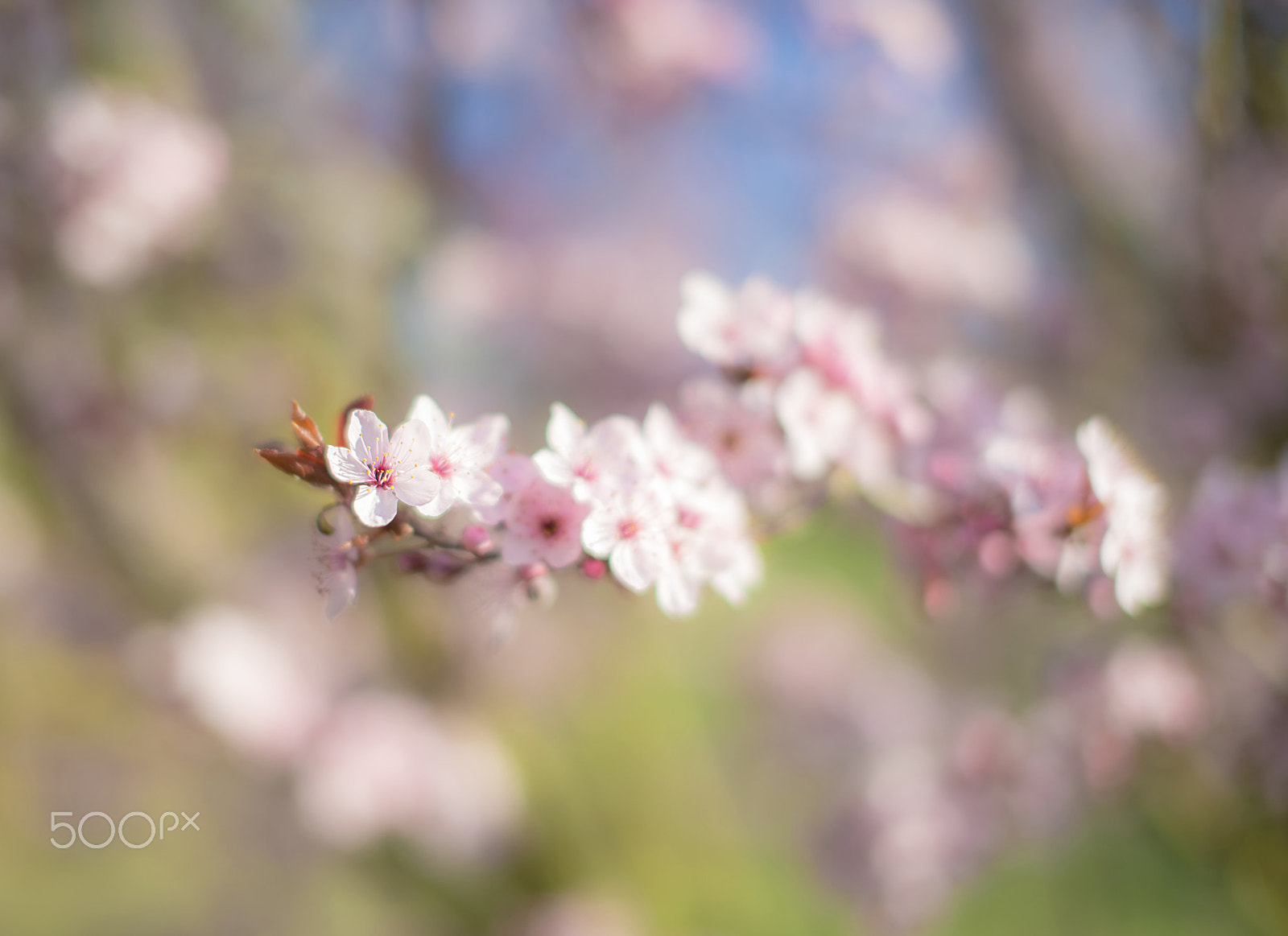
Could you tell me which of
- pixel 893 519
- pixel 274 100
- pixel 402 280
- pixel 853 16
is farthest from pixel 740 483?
pixel 274 100

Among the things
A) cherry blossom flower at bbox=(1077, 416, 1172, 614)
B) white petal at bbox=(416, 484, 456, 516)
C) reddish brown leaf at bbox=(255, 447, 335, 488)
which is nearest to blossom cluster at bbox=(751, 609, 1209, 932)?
cherry blossom flower at bbox=(1077, 416, 1172, 614)

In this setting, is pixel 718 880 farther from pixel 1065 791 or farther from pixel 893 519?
pixel 893 519

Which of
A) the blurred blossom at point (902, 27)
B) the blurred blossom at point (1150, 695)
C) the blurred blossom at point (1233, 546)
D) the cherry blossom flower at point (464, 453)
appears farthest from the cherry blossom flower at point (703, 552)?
the blurred blossom at point (902, 27)

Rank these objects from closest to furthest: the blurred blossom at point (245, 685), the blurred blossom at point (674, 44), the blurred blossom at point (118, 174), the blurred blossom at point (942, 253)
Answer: the blurred blossom at point (118, 174) < the blurred blossom at point (245, 685) < the blurred blossom at point (674, 44) < the blurred blossom at point (942, 253)

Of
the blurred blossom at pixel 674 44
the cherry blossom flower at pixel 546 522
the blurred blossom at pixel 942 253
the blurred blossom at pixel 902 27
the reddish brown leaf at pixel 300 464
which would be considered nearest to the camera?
the reddish brown leaf at pixel 300 464

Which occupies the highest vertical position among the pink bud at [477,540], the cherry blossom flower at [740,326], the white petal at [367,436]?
the cherry blossom flower at [740,326]

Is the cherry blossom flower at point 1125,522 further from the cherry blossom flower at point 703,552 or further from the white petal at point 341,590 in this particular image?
the white petal at point 341,590

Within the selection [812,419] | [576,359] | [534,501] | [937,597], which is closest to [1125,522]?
[937,597]
